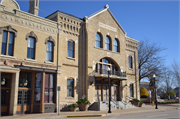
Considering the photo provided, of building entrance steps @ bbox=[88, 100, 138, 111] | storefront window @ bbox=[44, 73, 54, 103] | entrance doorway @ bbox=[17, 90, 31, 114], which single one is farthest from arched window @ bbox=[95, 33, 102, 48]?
entrance doorway @ bbox=[17, 90, 31, 114]

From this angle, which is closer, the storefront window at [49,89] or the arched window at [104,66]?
the storefront window at [49,89]

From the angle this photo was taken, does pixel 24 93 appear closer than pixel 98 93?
Yes

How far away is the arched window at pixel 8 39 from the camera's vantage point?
18.1m

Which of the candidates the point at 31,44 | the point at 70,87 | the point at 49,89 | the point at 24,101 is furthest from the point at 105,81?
the point at 24,101

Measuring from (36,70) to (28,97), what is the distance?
9.42ft

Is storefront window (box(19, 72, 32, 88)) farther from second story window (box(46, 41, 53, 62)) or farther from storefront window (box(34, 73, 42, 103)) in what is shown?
second story window (box(46, 41, 53, 62))

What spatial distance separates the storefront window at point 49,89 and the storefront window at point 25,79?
6.00 ft

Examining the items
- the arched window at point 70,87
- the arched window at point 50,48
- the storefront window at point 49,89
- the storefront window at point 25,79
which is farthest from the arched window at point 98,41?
the storefront window at point 25,79

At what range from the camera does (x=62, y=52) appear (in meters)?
23.1

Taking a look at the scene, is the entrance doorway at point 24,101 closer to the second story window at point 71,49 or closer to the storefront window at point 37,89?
the storefront window at point 37,89

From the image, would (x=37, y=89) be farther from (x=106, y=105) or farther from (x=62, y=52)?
(x=106, y=105)

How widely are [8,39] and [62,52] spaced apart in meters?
6.61

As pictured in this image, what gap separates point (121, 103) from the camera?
2750 cm

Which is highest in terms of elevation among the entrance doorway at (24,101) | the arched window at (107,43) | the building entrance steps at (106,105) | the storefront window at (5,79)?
the arched window at (107,43)
